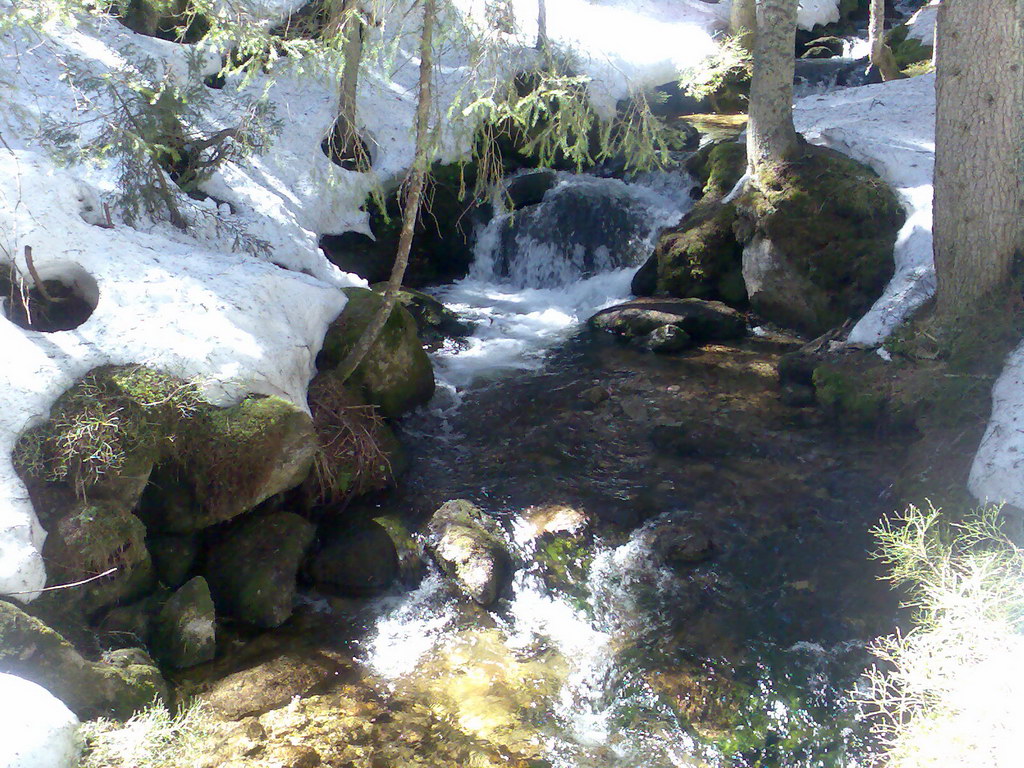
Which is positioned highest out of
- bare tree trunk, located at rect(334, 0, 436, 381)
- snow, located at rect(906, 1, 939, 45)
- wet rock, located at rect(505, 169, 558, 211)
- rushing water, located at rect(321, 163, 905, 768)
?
snow, located at rect(906, 1, 939, 45)

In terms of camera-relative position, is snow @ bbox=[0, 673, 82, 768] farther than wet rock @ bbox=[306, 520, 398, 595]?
No

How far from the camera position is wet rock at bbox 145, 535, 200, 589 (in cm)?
564

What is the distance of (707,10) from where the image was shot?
2114 centimetres

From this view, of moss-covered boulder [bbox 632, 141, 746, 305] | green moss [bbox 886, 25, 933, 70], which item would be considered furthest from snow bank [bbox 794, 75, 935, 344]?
green moss [bbox 886, 25, 933, 70]

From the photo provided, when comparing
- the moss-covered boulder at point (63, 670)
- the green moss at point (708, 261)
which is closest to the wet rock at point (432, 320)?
the green moss at point (708, 261)

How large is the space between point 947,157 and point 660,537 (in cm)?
442

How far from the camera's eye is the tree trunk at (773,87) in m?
10.1

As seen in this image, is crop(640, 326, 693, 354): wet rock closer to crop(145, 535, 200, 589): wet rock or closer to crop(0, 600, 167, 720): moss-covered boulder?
crop(145, 535, 200, 589): wet rock

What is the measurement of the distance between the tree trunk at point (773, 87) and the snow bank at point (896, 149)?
35.6 inches

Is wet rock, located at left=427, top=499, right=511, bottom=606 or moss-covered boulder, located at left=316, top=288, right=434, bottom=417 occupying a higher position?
moss-covered boulder, located at left=316, top=288, right=434, bottom=417

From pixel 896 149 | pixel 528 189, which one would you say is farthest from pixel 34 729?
pixel 528 189

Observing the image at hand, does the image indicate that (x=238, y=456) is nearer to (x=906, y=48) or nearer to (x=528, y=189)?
(x=528, y=189)

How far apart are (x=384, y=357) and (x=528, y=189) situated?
657cm

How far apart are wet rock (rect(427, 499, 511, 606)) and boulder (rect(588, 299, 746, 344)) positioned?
15.5 ft
